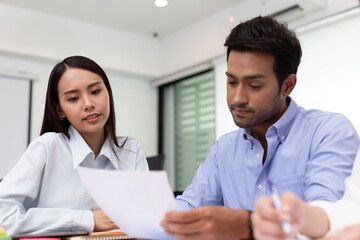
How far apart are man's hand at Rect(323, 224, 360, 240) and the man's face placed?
22.3 inches

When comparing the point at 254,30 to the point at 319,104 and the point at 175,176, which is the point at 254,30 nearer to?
the point at 319,104

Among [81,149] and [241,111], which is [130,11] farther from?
[241,111]

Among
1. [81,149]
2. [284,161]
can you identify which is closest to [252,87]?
[284,161]

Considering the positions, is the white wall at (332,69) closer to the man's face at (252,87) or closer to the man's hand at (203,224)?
the man's face at (252,87)

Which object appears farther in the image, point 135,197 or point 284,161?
point 284,161

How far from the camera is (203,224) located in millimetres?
776

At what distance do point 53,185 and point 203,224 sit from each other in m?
0.87

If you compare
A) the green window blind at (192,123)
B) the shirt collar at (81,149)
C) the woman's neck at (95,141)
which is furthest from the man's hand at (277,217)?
the green window blind at (192,123)

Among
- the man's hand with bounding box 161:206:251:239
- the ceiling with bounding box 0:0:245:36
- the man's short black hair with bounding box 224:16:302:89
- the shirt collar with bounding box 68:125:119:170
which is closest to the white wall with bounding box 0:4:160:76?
the ceiling with bounding box 0:0:245:36

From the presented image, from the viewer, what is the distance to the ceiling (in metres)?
4.44

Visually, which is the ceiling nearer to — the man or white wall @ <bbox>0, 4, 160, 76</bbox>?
white wall @ <bbox>0, 4, 160, 76</bbox>

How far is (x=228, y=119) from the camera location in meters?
4.62

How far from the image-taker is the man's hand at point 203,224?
768 mm

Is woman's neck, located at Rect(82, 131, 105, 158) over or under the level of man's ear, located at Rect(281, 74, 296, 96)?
under
